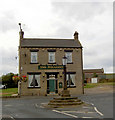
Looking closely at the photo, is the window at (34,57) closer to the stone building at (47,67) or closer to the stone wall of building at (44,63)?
the stone building at (47,67)

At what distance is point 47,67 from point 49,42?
163 inches

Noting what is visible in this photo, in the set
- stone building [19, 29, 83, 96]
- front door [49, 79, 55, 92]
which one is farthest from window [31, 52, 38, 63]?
front door [49, 79, 55, 92]

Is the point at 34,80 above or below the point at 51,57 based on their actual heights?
below

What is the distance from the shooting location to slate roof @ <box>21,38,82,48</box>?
2775 cm

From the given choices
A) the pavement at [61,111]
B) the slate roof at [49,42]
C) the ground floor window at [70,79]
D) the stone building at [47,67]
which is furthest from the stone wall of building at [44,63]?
the pavement at [61,111]

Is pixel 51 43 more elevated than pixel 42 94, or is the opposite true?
pixel 51 43

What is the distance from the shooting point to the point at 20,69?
26516 millimetres

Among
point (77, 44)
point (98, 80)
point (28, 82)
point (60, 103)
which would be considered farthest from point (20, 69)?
point (98, 80)

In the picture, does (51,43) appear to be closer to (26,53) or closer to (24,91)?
(26,53)

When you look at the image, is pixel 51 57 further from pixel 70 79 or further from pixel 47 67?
pixel 70 79

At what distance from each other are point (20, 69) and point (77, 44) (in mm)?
9181

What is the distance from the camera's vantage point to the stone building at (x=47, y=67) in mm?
26656

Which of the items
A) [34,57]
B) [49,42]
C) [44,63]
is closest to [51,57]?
[44,63]

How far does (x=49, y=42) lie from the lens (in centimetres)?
2897
